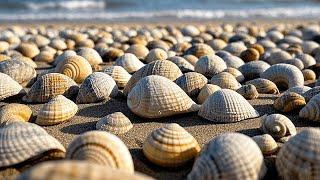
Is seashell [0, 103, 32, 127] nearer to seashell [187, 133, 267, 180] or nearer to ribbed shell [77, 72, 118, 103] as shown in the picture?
ribbed shell [77, 72, 118, 103]

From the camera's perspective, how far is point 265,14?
17359mm

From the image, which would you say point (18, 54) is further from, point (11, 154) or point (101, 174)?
point (101, 174)

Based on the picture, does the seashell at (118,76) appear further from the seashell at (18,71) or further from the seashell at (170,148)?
the seashell at (170,148)

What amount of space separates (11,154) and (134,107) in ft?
4.03

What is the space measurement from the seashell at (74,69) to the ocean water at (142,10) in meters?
11.6

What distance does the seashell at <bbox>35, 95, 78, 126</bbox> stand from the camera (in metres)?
3.21

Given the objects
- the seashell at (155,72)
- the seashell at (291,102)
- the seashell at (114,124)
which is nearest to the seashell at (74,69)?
the seashell at (155,72)

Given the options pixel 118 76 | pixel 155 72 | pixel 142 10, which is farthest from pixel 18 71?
pixel 142 10

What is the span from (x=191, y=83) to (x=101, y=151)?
193 centimetres

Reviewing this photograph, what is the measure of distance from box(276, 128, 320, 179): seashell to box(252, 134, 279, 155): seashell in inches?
10.7

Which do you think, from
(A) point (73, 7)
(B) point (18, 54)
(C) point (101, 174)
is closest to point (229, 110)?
(C) point (101, 174)

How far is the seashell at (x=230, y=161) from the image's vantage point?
2141 mm

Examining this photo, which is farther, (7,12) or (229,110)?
(7,12)

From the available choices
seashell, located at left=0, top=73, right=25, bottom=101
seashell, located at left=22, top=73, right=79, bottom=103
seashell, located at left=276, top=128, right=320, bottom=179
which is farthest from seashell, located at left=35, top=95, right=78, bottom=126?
seashell, located at left=276, top=128, right=320, bottom=179
